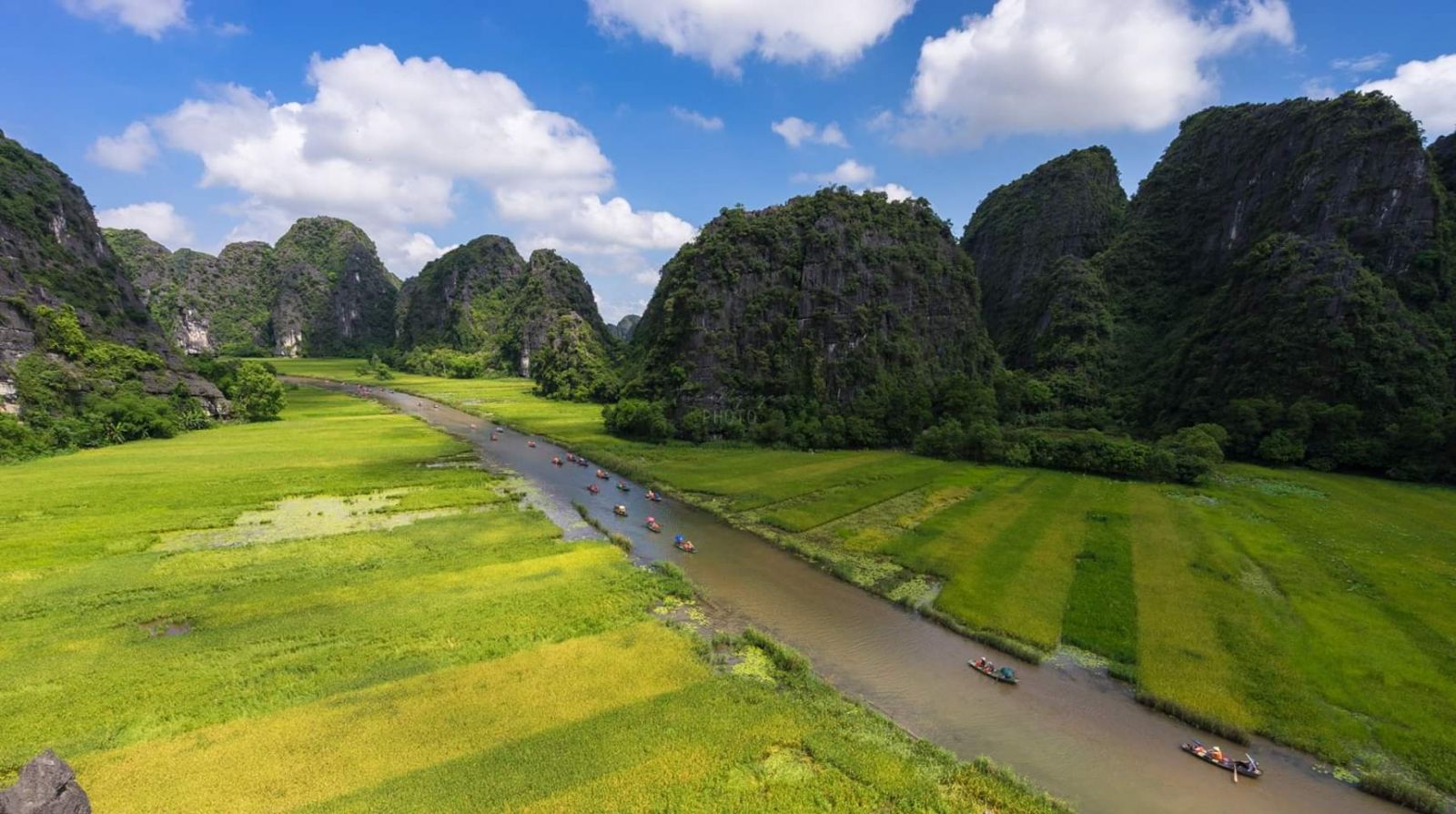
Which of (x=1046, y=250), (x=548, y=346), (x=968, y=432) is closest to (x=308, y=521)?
(x=968, y=432)

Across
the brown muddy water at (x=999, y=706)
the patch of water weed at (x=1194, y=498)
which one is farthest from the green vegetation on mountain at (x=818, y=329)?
the brown muddy water at (x=999, y=706)

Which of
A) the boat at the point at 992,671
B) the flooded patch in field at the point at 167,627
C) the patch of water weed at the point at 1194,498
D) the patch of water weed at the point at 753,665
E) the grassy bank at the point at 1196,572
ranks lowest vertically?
the flooded patch in field at the point at 167,627

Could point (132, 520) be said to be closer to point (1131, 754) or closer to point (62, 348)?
point (62, 348)

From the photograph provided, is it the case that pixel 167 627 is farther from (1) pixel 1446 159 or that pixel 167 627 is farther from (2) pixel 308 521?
(1) pixel 1446 159

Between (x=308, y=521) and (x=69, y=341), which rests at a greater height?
(x=69, y=341)

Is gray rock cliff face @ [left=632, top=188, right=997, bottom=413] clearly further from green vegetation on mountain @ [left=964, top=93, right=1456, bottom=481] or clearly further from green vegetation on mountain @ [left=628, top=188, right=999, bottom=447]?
green vegetation on mountain @ [left=964, top=93, right=1456, bottom=481]

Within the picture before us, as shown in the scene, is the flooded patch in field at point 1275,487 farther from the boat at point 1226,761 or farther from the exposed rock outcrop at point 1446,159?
the exposed rock outcrop at point 1446,159
